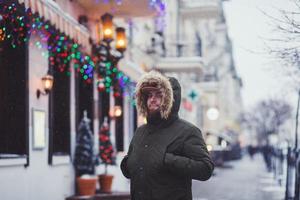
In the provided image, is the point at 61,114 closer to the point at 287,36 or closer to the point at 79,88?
the point at 79,88

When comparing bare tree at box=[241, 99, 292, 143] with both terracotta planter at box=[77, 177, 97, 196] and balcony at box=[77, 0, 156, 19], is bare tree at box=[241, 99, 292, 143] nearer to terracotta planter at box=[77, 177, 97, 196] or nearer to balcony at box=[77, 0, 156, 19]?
balcony at box=[77, 0, 156, 19]

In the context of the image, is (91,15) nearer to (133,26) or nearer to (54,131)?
(54,131)

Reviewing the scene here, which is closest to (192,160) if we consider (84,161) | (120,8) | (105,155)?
(84,161)

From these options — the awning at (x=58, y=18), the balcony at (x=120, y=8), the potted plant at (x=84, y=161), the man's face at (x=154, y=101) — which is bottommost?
the potted plant at (x=84, y=161)

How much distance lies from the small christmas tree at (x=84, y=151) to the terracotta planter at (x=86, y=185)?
371 millimetres

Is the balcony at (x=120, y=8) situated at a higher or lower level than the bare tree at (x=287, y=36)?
higher

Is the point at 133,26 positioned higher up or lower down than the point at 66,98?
higher up

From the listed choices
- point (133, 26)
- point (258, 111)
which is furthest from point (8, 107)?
point (258, 111)

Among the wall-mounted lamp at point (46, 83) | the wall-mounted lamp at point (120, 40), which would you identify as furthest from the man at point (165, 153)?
the wall-mounted lamp at point (120, 40)

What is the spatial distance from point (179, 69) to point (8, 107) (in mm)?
14615

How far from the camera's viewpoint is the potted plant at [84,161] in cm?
1398

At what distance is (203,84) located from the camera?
5238cm

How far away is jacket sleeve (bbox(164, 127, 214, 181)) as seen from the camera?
13.6ft

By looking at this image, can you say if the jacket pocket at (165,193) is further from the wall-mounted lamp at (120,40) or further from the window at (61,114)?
the wall-mounted lamp at (120,40)
